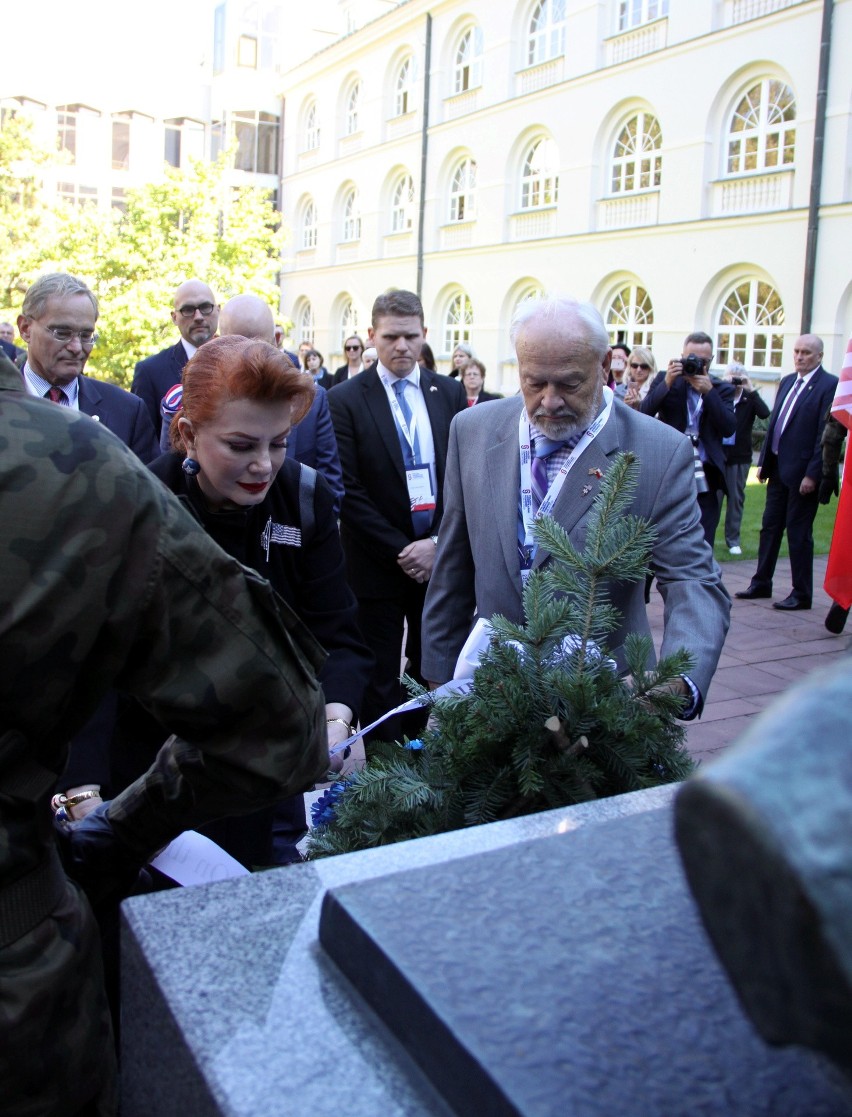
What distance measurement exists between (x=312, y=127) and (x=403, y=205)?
7.60 m

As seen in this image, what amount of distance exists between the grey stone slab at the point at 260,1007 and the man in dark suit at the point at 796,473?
26.0 feet

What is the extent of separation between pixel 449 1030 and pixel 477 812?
2.60 ft

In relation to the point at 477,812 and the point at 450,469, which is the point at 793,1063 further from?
the point at 450,469

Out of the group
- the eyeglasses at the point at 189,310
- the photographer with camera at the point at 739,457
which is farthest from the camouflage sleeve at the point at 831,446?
the eyeglasses at the point at 189,310

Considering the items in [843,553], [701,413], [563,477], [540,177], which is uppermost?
[540,177]

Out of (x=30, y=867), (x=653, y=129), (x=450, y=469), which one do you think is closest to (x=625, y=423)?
(x=450, y=469)

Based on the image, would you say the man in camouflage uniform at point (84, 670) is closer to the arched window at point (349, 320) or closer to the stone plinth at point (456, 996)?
the stone plinth at point (456, 996)

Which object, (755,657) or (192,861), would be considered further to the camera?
(755,657)

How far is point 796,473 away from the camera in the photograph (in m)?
9.23

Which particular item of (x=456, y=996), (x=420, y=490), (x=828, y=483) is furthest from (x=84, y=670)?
(x=828, y=483)

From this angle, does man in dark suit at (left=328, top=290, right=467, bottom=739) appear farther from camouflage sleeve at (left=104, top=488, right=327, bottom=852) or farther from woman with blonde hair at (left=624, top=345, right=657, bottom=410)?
woman with blonde hair at (left=624, top=345, right=657, bottom=410)

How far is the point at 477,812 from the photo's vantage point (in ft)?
6.08

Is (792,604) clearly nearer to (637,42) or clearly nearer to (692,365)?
(692,365)

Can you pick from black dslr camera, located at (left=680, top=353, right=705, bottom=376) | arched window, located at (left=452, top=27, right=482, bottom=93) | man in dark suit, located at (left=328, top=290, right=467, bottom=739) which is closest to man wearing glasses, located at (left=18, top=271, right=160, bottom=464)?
man in dark suit, located at (left=328, top=290, right=467, bottom=739)
